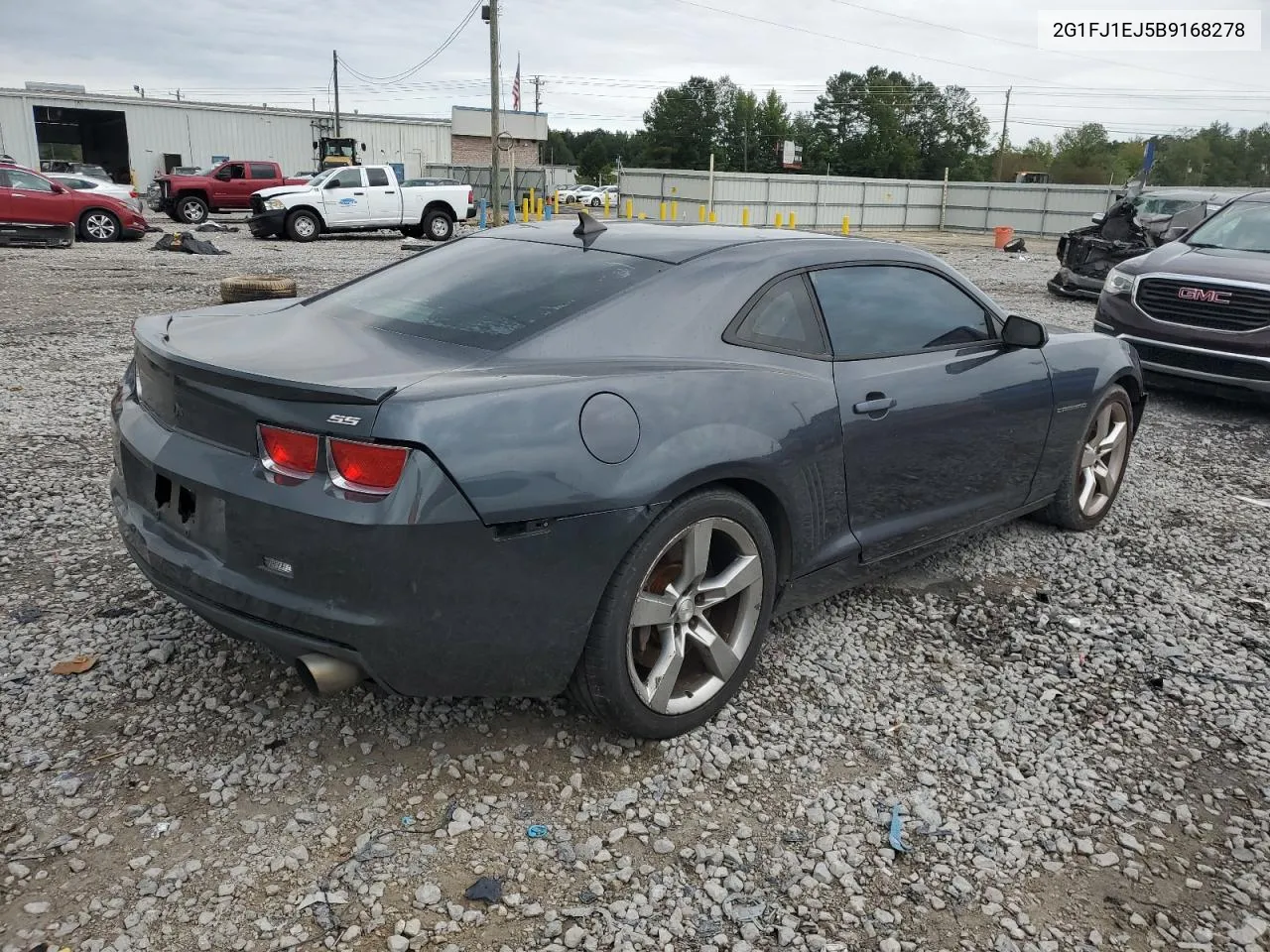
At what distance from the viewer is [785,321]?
3287 millimetres

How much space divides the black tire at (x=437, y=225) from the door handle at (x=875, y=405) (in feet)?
74.3

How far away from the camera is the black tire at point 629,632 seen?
2662 mm

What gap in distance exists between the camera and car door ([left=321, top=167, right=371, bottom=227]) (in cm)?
2352

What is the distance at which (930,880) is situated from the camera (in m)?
2.48

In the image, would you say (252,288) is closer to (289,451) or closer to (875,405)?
(289,451)

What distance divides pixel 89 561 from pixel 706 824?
9.47 feet

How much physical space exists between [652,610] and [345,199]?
906 inches

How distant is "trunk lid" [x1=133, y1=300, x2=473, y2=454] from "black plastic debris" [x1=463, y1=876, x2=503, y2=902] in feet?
3.63

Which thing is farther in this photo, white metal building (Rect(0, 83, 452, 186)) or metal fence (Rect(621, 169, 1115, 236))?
white metal building (Rect(0, 83, 452, 186))

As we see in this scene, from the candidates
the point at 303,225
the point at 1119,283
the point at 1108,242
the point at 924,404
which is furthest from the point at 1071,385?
the point at 303,225

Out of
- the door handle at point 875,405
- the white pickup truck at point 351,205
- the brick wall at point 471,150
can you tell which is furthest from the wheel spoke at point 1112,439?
the brick wall at point 471,150

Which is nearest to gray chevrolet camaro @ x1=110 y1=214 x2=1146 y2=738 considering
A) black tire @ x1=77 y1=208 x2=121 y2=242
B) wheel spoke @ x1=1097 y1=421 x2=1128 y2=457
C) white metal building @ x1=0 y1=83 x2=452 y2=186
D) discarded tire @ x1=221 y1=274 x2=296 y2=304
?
wheel spoke @ x1=1097 y1=421 x2=1128 y2=457

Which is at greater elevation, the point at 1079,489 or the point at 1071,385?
the point at 1071,385

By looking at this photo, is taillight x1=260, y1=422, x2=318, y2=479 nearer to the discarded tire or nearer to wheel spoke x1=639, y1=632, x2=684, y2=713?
wheel spoke x1=639, y1=632, x2=684, y2=713
